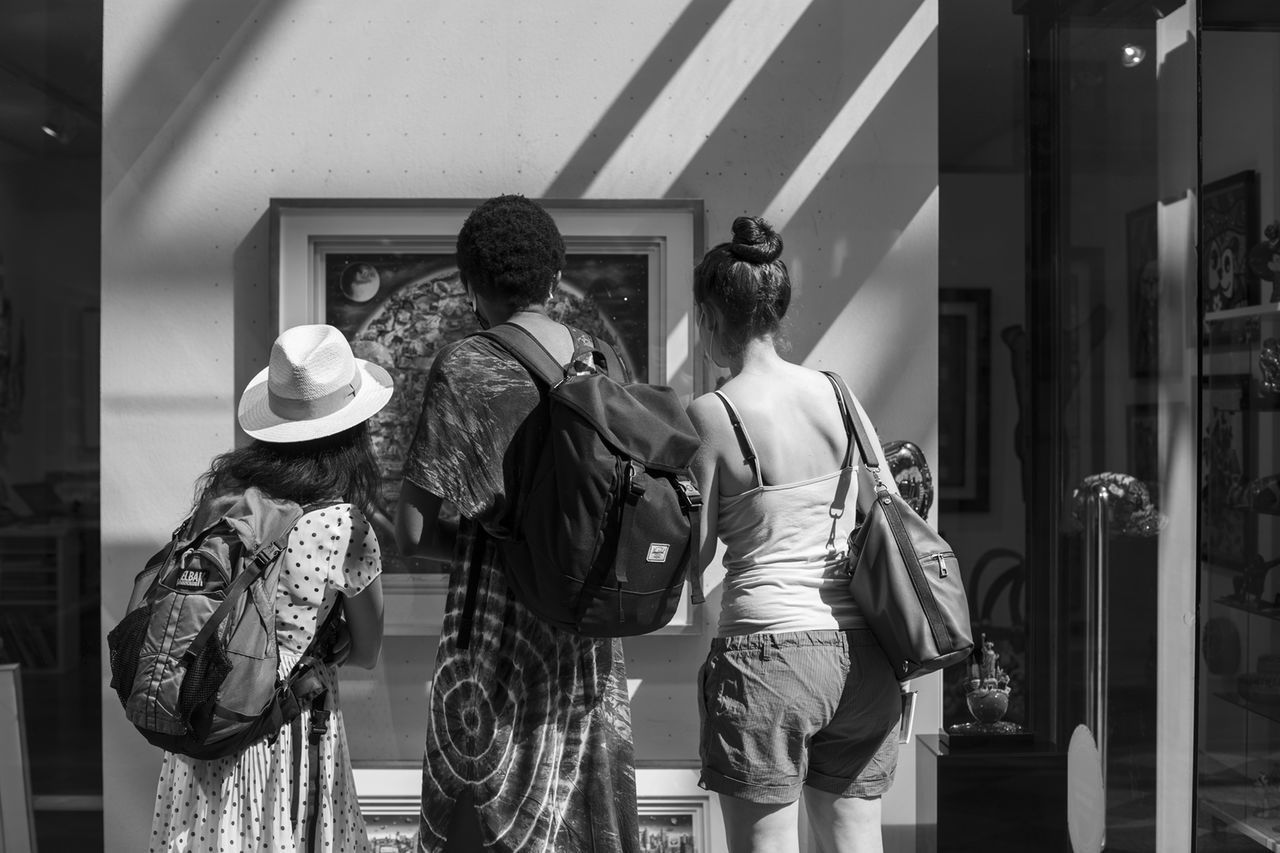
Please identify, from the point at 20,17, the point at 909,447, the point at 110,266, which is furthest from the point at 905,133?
the point at 20,17

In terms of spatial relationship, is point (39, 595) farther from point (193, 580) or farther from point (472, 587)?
point (472, 587)

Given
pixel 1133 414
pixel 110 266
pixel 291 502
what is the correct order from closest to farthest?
pixel 291 502 → pixel 1133 414 → pixel 110 266

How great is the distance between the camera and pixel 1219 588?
3223mm

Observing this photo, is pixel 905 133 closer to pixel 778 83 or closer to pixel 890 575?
pixel 778 83

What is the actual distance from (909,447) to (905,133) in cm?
94

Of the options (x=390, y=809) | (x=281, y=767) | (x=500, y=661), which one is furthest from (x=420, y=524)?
(x=390, y=809)

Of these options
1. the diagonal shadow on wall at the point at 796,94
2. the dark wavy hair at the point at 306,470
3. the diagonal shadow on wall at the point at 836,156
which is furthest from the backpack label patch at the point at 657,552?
the diagonal shadow on wall at the point at 796,94

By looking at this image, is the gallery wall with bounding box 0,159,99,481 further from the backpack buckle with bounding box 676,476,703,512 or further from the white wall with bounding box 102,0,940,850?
the backpack buckle with bounding box 676,476,703,512

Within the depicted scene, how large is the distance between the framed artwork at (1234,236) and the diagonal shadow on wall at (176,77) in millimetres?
2821

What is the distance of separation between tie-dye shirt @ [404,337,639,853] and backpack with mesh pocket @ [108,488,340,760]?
1.01ft

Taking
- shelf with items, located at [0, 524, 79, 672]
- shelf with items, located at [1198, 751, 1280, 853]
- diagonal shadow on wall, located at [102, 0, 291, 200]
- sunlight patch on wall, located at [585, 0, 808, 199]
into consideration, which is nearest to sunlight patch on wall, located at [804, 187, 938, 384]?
sunlight patch on wall, located at [585, 0, 808, 199]

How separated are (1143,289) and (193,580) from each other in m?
2.50

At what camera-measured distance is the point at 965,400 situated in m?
3.53

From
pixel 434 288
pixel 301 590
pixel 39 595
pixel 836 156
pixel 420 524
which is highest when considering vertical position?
pixel 836 156
